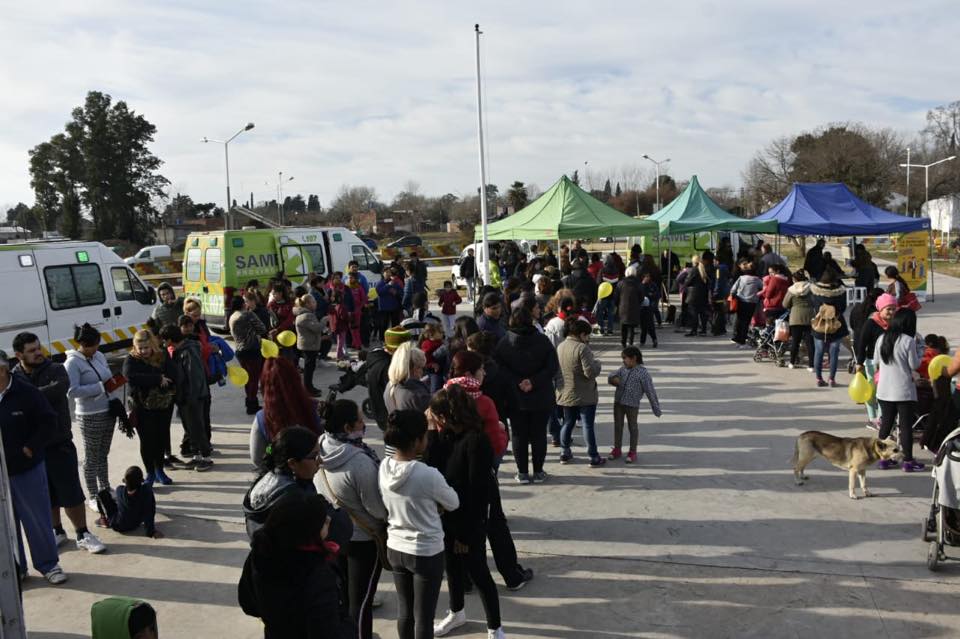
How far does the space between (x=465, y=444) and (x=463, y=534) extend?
55 cm

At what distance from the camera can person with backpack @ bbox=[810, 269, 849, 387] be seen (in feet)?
34.6

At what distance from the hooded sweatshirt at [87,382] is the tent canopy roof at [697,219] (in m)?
13.6

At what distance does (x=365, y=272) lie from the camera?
18.3 m

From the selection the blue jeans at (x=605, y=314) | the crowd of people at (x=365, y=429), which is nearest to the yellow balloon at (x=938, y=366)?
the crowd of people at (x=365, y=429)

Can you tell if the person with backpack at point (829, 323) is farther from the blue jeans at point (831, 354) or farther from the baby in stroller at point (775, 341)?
the baby in stroller at point (775, 341)

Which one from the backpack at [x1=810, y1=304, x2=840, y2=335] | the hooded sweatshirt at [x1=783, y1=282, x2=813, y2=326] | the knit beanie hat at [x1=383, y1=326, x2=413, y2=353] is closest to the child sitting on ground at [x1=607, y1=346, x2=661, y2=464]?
the knit beanie hat at [x1=383, y1=326, x2=413, y2=353]

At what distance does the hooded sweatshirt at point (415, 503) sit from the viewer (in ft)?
12.6

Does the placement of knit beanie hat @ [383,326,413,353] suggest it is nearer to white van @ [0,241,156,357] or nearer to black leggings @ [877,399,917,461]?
black leggings @ [877,399,917,461]

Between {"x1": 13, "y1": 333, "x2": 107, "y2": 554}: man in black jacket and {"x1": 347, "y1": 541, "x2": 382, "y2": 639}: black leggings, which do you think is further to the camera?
{"x1": 13, "y1": 333, "x2": 107, "y2": 554}: man in black jacket

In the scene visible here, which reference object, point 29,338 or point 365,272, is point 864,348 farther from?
point 365,272

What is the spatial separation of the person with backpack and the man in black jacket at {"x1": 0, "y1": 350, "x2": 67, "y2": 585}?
9.52 metres

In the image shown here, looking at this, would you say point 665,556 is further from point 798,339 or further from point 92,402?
point 798,339

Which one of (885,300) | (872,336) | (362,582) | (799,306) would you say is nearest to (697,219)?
(799,306)

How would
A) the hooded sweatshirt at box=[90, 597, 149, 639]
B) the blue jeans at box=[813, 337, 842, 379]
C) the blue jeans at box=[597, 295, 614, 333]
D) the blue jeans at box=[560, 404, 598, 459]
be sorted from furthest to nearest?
the blue jeans at box=[597, 295, 614, 333], the blue jeans at box=[813, 337, 842, 379], the blue jeans at box=[560, 404, 598, 459], the hooded sweatshirt at box=[90, 597, 149, 639]
